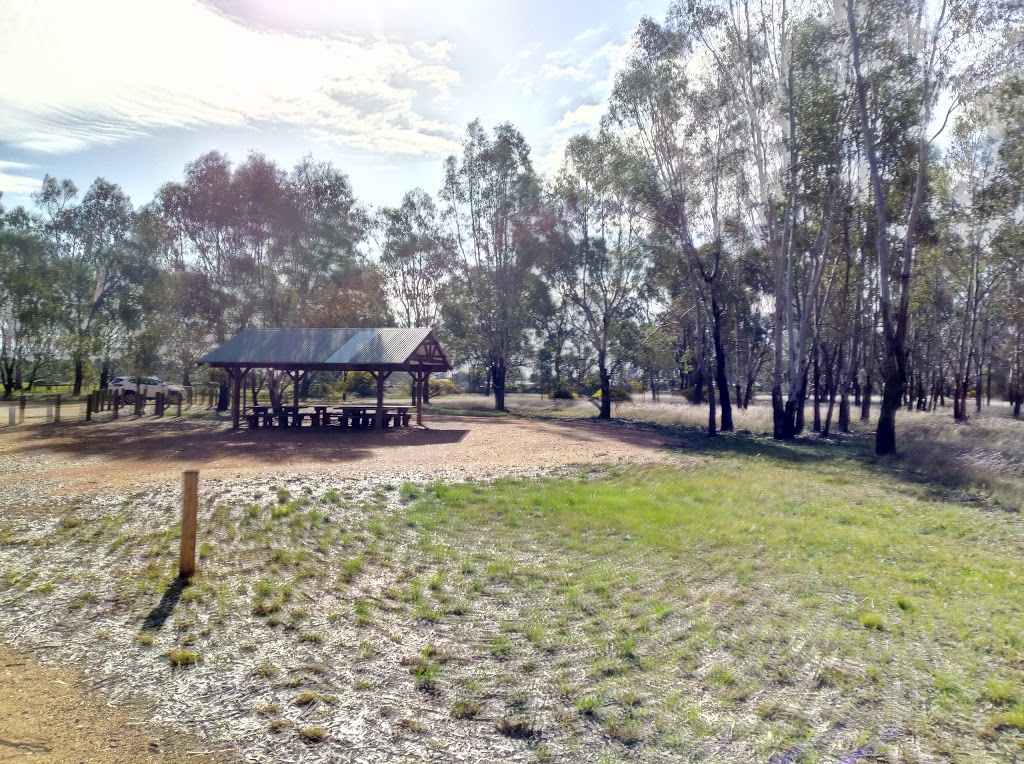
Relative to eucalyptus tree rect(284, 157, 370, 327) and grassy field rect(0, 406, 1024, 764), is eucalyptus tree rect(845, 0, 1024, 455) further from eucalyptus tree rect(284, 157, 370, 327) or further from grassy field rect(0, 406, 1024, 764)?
eucalyptus tree rect(284, 157, 370, 327)

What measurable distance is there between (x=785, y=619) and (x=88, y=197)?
1542 inches

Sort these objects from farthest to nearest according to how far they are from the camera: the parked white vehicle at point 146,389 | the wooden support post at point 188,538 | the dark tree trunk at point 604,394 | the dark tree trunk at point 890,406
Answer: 1. the dark tree trunk at point 604,394
2. the parked white vehicle at point 146,389
3. the dark tree trunk at point 890,406
4. the wooden support post at point 188,538

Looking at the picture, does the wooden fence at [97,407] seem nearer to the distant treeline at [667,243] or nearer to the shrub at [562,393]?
the distant treeline at [667,243]

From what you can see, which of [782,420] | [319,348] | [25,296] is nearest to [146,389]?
[25,296]

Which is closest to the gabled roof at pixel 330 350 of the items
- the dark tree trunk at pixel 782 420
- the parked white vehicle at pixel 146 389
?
the parked white vehicle at pixel 146 389

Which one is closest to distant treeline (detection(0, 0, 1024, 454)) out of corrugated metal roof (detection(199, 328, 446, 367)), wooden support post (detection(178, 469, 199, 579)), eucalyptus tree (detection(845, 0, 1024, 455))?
eucalyptus tree (detection(845, 0, 1024, 455))

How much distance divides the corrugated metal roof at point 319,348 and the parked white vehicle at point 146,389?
7.50m

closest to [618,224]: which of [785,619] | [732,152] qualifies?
[732,152]

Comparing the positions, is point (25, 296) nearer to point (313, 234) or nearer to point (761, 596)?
point (313, 234)

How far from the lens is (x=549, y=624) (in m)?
5.12

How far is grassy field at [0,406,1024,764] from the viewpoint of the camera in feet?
12.0

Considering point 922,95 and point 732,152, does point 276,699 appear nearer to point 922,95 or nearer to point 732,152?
point 922,95

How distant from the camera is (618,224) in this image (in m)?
34.2

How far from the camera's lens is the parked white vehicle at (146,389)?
3044 centimetres
